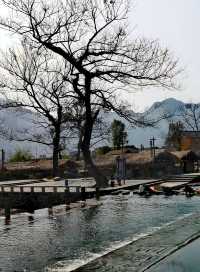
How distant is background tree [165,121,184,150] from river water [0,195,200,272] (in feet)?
207

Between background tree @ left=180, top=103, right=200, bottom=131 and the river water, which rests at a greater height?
background tree @ left=180, top=103, right=200, bottom=131

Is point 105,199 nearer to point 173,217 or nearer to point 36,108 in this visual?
point 173,217

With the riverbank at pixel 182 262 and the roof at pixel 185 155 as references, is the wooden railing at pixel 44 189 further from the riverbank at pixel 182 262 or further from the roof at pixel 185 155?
the roof at pixel 185 155

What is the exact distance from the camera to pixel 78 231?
18.0 m

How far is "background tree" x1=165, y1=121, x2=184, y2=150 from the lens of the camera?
89625 millimetres

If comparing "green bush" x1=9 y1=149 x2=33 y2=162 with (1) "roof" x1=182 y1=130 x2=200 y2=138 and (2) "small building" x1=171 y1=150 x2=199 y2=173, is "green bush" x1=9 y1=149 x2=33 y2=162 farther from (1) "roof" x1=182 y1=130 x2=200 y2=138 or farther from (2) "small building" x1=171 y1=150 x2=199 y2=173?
(1) "roof" x1=182 y1=130 x2=200 y2=138

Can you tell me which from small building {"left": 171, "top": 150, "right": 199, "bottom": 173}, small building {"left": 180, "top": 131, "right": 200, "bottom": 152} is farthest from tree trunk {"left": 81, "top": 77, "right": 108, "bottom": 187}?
small building {"left": 180, "top": 131, "right": 200, "bottom": 152}

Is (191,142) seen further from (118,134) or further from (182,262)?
(182,262)

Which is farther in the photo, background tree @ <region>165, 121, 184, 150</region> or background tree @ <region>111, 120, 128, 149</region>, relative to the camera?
background tree @ <region>165, 121, 184, 150</region>

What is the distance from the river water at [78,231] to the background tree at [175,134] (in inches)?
2490

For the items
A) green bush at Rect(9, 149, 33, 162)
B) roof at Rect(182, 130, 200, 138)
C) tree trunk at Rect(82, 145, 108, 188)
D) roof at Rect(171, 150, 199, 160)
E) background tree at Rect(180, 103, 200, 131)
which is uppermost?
background tree at Rect(180, 103, 200, 131)

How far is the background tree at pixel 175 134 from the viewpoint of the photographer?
89625mm

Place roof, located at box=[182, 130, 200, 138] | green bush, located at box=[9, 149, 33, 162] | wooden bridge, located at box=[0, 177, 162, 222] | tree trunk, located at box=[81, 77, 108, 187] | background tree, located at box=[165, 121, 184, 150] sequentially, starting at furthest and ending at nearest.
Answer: roof, located at box=[182, 130, 200, 138], background tree, located at box=[165, 121, 184, 150], green bush, located at box=[9, 149, 33, 162], tree trunk, located at box=[81, 77, 108, 187], wooden bridge, located at box=[0, 177, 162, 222]

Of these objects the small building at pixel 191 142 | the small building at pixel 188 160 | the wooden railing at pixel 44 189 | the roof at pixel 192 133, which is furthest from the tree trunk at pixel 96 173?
the roof at pixel 192 133
